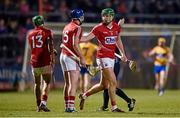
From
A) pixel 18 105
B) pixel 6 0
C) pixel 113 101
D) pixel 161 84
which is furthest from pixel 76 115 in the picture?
pixel 6 0

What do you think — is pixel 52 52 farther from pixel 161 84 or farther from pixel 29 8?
pixel 29 8

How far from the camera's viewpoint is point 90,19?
37.8 metres

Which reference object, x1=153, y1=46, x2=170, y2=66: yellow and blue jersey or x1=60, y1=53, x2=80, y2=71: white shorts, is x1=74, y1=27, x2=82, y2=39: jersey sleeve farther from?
x1=153, y1=46, x2=170, y2=66: yellow and blue jersey

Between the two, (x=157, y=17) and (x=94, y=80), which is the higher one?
(x=157, y=17)

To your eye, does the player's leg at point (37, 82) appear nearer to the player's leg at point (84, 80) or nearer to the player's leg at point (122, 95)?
the player's leg at point (122, 95)

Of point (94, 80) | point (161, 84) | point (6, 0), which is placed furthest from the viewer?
point (6, 0)

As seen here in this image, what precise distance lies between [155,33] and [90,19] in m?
3.88

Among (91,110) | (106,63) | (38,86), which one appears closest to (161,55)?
(91,110)

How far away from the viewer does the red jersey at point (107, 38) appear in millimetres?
19484

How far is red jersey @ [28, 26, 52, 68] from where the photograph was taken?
65.9 feet

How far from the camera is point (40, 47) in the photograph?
66.3 feet

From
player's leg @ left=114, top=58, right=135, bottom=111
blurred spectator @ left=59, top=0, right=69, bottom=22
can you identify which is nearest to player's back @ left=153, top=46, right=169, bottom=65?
blurred spectator @ left=59, top=0, right=69, bottom=22

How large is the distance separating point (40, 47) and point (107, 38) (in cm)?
187

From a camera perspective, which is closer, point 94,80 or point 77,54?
point 77,54
